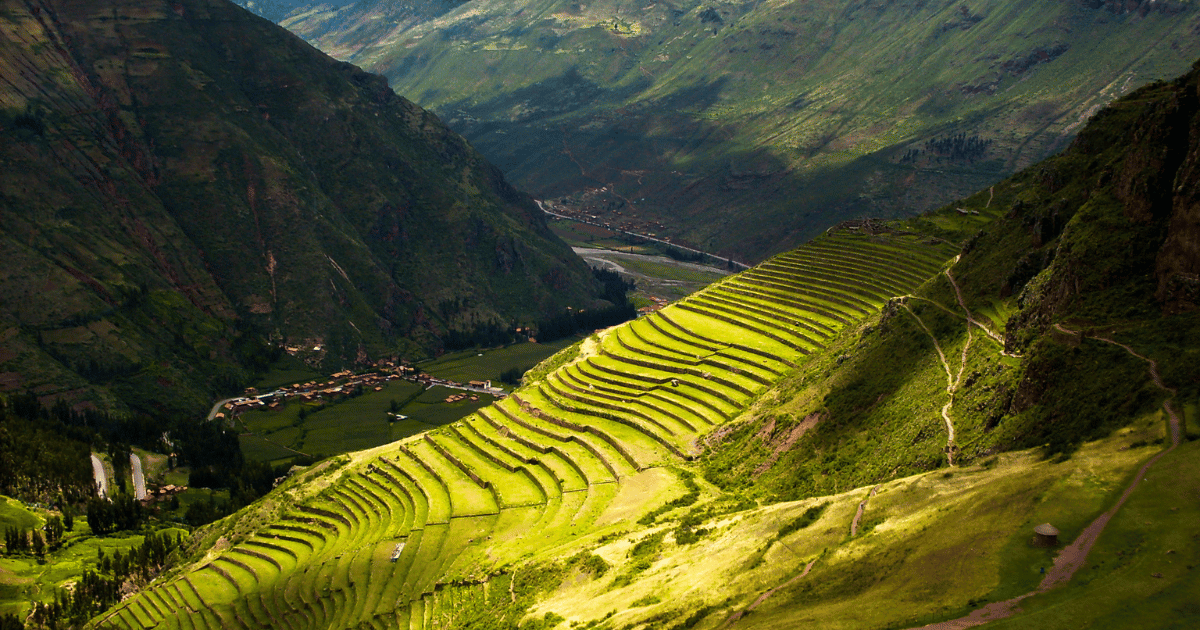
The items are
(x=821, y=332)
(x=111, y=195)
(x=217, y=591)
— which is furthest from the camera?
(x=111, y=195)

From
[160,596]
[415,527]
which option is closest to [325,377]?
[160,596]

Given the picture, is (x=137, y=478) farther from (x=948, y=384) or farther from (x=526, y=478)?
(x=948, y=384)

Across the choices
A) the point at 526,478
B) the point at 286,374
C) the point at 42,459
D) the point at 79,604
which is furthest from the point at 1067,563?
the point at 286,374

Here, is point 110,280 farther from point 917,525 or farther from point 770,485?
point 917,525

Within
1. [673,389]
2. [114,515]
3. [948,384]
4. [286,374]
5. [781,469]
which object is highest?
[286,374]

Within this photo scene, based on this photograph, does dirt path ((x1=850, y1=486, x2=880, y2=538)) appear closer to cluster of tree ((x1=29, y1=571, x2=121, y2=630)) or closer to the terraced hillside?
the terraced hillside

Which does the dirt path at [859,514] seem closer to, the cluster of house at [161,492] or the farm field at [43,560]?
the farm field at [43,560]
